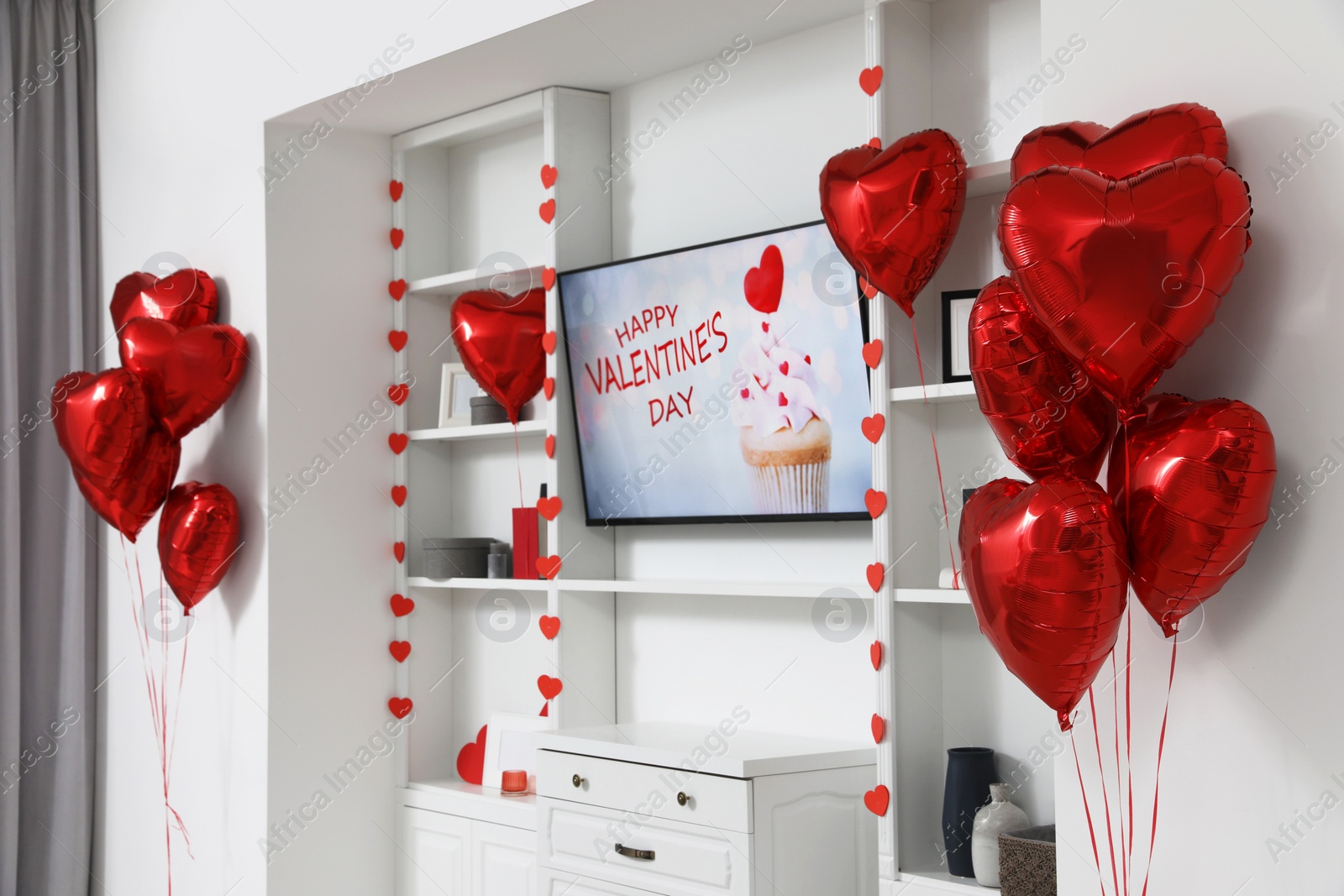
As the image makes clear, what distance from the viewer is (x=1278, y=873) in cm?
159

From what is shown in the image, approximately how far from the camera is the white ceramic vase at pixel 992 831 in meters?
2.13

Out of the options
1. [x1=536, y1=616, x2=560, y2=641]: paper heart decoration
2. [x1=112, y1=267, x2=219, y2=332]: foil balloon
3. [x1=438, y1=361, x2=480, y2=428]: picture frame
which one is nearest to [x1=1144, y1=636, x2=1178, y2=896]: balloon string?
[x1=536, y1=616, x2=560, y2=641]: paper heart decoration

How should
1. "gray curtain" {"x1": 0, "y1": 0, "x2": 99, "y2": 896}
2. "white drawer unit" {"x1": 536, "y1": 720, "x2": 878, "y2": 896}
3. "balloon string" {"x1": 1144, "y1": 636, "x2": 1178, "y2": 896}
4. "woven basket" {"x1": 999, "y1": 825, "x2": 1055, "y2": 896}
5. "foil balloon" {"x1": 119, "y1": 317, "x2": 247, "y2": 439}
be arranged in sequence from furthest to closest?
"gray curtain" {"x1": 0, "y1": 0, "x2": 99, "y2": 896} → "foil balloon" {"x1": 119, "y1": 317, "x2": 247, "y2": 439} → "white drawer unit" {"x1": 536, "y1": 720, "x2": 878, "y2": 896} → "woven basket" {"x1": 999, "y1": 825, "x2": 1055, "y2": 896} → "balloon string" {"x1": 1144, "y1": 636, "x2": 1178, "y2": 896}

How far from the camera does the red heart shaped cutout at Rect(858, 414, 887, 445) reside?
89.7 inches

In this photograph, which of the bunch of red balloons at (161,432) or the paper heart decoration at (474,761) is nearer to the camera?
→ the bunch of red balloons at (161,432)

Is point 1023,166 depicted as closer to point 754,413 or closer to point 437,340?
point 754,413

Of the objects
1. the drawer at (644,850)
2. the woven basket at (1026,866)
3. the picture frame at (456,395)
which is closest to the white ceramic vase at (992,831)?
the woven basket at (1026,866)

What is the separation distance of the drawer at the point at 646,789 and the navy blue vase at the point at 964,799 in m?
0.36

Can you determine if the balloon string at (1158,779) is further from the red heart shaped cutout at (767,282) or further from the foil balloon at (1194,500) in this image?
the red heart shaped cutout at (767,282)

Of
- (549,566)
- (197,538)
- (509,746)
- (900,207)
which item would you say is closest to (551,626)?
(549,566)

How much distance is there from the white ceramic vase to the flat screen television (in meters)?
0.61

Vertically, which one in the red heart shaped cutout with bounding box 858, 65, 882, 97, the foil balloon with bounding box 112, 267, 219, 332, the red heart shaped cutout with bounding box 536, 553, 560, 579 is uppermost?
the red heart shaped cutout with bounding box 858, 65, 882, 97

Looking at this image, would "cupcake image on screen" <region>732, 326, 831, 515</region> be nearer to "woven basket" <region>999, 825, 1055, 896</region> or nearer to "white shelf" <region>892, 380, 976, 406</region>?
"white shelf" <region>892, 380, 976, 406</region>

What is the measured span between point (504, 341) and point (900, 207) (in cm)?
125
